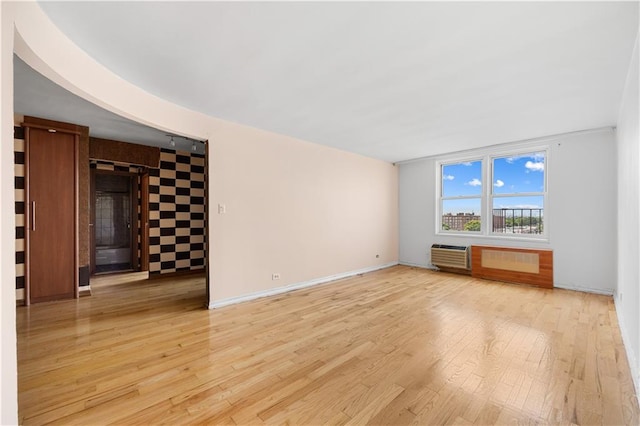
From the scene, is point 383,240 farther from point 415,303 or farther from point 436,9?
point 436,9

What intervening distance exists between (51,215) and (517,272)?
7.32 meters

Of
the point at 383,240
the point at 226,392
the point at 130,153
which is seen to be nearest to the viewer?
the point at 226,392

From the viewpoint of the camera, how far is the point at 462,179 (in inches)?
232

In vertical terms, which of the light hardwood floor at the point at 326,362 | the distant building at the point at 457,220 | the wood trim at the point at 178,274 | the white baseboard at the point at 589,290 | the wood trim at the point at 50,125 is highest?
the wood trim at the point at 50,125

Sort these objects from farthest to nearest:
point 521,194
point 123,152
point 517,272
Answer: point 123,152, point 521,194, point 517,272

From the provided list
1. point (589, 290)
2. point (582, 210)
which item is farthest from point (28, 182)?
point (589, 290)

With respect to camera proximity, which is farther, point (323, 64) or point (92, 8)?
point (323, 64)

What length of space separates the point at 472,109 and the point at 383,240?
359cm

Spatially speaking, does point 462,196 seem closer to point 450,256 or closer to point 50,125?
point 450,256

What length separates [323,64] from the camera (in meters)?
2.39

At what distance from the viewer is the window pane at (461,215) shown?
5.68 m

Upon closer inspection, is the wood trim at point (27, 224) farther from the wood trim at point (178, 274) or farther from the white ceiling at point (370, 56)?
the white ceiling at point (370, 56)

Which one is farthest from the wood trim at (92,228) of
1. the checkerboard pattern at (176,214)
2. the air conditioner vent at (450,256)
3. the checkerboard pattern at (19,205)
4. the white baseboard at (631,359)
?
the white baseboard at (631,359)

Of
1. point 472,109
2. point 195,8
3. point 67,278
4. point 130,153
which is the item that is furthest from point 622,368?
point 130,153
